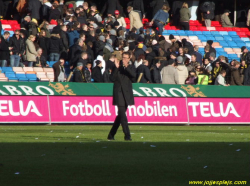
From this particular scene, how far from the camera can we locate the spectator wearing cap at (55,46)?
27797mm

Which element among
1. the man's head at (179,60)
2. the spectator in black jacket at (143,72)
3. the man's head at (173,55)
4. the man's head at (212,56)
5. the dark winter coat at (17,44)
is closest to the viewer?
the spectator in black jacket at (143,72)

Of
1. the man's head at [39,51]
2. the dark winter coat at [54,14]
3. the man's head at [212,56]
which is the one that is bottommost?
the man's head at [212,56]

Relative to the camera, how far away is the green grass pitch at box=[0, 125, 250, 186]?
368 inches

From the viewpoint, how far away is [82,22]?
99.5 feet

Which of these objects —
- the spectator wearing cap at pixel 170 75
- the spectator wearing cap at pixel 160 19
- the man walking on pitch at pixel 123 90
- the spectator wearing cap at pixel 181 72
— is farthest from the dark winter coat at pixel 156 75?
the man walking on pitch at pixel 123 90

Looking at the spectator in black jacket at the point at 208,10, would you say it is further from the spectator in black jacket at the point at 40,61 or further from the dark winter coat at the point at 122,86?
the dark winter coat at the point at 122,86

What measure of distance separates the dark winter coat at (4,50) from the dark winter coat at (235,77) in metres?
9.71

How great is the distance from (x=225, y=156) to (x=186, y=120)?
1264 cm

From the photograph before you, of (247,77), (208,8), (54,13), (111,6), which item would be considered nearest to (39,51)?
(54,13)

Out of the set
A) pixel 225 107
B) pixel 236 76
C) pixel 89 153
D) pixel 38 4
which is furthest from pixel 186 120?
pixel 89 153

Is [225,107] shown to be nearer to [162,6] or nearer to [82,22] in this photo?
[82,22]

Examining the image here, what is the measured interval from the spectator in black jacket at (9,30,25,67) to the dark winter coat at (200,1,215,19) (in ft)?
49.7

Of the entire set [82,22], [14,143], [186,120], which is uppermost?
[82,22]

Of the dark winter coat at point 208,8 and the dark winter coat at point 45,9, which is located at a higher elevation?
the dark winter coat at point 45,9
